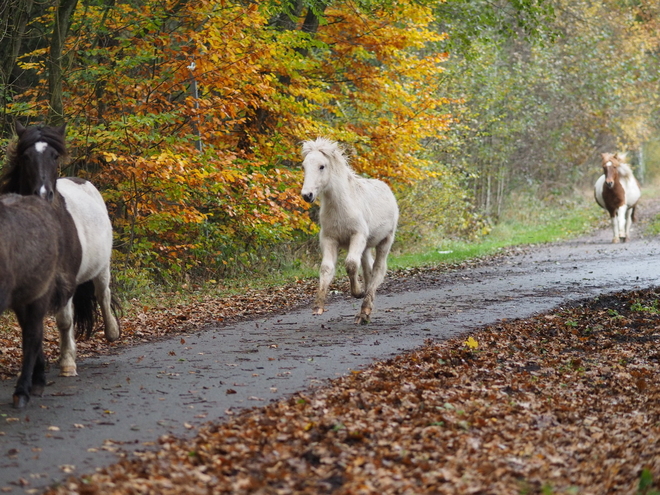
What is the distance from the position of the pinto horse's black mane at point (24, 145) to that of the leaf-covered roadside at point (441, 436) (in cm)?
316

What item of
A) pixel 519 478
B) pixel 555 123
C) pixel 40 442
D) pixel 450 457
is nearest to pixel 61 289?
pixel 40 442

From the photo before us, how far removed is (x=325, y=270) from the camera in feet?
33.0

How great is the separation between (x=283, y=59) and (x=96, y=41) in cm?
311

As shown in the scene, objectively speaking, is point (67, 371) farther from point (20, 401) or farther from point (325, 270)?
point (325, 270)

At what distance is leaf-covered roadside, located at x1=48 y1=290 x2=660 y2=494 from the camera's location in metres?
4.45

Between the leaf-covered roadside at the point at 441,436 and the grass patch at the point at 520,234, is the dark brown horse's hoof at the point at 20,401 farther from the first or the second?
the grass patch at the point at 520,234

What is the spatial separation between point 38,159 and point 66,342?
1723mm

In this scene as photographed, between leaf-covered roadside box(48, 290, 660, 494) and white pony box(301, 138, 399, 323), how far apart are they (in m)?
2.12

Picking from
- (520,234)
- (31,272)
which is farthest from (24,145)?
(520,234)

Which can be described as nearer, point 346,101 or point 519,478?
point 519,478

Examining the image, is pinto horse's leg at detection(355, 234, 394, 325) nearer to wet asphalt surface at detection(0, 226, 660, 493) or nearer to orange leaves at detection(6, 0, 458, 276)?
wet asphalt surface at detection(0, 226, 660, 493)

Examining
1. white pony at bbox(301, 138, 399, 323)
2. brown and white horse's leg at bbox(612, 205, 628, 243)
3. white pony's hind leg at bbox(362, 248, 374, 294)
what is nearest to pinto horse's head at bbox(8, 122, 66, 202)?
white pony at bbox(301, 138, 399, 323)

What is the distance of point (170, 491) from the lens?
4.20 m

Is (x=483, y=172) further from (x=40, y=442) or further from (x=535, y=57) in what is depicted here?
(x=40, y=442)
